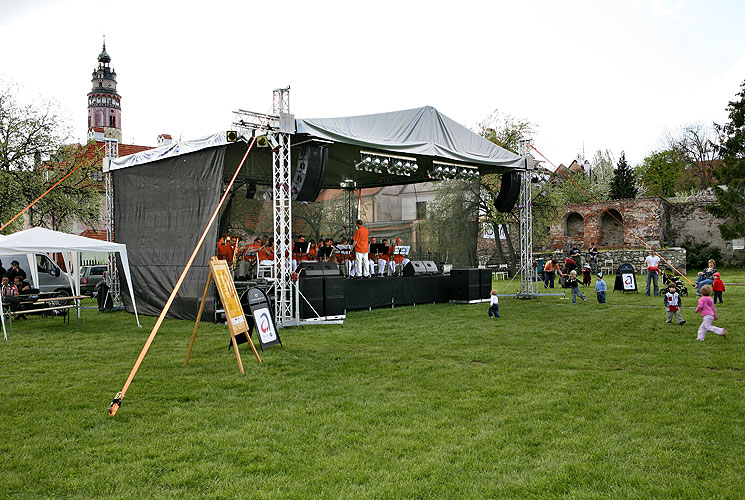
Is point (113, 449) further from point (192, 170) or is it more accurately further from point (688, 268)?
point (688, 268)

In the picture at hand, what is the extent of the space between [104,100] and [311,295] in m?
95.8

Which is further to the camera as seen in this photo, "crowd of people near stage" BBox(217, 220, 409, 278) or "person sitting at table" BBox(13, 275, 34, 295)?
"crowd of people near stage" BBox(217, 220, 409, 278)

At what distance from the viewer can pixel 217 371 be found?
7.01 metres

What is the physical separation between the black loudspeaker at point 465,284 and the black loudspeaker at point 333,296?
4651mm

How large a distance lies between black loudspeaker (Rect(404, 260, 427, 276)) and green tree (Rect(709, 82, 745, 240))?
2112 cm

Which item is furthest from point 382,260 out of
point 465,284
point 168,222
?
point 168,222

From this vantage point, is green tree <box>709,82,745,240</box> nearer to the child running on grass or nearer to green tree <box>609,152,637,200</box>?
green tree <box>609,152,637,200</box>

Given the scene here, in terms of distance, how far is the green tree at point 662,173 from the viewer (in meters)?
53.1

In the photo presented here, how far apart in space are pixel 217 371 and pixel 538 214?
27.2 m

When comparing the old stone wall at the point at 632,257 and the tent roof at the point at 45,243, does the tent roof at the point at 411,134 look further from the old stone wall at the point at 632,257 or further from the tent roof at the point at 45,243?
the old stone wall at the point at 632,257

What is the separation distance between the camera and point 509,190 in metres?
16.4

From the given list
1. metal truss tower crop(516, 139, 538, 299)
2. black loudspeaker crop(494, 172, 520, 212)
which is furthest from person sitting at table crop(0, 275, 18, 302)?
metal truss tower crop(516, 139, 538, 299)

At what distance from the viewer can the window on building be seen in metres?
18.5

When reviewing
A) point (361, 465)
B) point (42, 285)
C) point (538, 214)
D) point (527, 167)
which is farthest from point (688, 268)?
point (361, 465)
